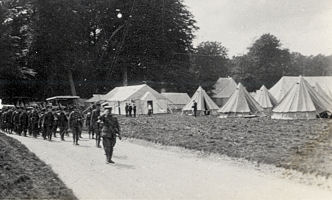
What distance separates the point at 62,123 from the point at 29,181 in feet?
38.4

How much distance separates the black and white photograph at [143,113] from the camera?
9.82 meters

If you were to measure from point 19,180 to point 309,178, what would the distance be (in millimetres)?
6675

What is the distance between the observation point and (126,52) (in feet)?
177

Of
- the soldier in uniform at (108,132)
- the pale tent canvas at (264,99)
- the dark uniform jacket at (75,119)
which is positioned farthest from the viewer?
the pale tent canvas at (264,99)

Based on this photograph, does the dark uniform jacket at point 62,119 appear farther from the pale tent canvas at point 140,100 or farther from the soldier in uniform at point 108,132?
the pale tent canvas at point 140,100

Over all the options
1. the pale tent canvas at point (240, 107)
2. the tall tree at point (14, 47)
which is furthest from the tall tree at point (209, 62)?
the pale tent canvas at point (240, 107)

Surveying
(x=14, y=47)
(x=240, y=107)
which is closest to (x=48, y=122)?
(x=240, y=107)

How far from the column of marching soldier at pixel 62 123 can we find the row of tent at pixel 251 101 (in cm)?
1504

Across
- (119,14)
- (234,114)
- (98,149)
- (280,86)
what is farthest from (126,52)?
(98,149)

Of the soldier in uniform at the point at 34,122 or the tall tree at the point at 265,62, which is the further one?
the tall tree at the point at 265,62

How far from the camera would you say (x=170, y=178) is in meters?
10.2

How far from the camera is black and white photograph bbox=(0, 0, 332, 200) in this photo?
9.82 metres

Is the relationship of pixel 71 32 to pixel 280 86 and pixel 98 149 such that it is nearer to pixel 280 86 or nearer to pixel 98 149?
pixel 280 86

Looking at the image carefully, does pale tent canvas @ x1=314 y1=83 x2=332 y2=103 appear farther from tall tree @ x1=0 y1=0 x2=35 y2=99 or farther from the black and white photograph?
tall tree @ x1=0 y1=0 x2=35 y2=99
